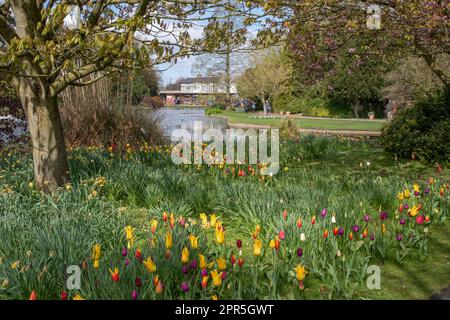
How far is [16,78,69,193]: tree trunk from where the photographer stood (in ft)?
18.5

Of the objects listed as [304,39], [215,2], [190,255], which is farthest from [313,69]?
[190,255]

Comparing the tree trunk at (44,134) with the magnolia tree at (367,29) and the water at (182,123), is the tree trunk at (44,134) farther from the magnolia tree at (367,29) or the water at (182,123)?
the water at (182,123)

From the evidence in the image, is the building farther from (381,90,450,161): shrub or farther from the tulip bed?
the tulip bed

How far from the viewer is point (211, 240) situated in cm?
448

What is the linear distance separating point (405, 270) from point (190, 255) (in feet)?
6.41

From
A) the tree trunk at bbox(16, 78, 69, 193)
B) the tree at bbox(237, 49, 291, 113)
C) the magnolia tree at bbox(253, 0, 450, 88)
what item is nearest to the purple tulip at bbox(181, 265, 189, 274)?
the tree trunk at bbox(16, 78, 69, 193)

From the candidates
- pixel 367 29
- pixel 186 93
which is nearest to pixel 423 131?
pixel 367 29

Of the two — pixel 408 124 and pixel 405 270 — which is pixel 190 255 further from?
pixel 408 124

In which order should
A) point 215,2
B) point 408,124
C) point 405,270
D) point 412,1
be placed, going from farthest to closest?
point 408,124 → point 412,1 → point 215,2 → point 405,270

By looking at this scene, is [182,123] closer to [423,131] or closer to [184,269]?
[423,131]

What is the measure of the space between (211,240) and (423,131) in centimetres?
744

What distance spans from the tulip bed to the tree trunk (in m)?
0.28

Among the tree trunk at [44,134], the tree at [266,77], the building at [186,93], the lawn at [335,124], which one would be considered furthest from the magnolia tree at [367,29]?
the building at [186,93]

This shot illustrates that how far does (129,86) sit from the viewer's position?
1309 cm
